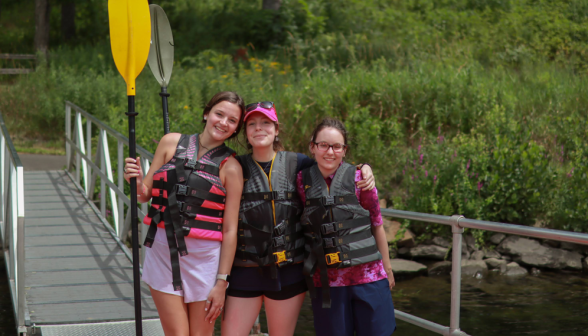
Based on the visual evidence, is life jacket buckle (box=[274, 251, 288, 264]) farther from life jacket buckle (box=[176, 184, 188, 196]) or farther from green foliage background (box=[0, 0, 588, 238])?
green foliage background (box=[0, 0, 588, 238])

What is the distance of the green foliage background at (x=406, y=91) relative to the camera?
26.5ft

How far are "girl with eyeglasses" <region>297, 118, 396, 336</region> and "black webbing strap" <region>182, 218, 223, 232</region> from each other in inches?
14.2

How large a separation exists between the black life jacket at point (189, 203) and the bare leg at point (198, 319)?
12 centimetres

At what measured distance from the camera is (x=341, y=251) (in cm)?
253

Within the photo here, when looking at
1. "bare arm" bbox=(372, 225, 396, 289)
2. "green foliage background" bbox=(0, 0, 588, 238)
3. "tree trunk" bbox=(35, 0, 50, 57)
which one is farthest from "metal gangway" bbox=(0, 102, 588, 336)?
"tree trunk" bbox=(35, 0, 50, 57)

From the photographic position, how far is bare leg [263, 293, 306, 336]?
2611mm

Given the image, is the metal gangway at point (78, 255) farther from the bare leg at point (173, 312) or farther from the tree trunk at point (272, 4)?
the tree trunk at point (272, 4)

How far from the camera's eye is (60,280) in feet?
15.7

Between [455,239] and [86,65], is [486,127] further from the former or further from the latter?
[86,65]

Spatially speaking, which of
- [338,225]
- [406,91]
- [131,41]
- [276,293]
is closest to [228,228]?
[276,293]

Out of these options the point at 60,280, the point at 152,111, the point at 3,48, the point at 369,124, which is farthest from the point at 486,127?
the point at 3,48

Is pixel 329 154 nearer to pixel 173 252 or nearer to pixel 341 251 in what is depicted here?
pixel 341 251

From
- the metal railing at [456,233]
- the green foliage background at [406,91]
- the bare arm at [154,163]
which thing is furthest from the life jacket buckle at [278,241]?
the green foliage background at [406,91]

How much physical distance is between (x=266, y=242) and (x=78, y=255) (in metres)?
3.34
